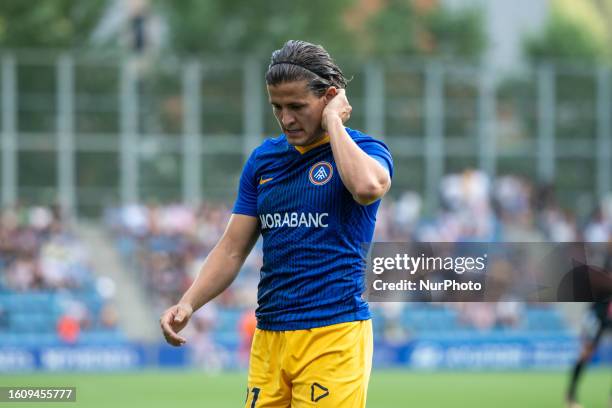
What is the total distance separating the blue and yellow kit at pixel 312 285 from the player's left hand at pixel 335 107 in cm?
12

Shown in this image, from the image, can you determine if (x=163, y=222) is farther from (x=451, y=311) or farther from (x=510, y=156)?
(x=510, y=156)

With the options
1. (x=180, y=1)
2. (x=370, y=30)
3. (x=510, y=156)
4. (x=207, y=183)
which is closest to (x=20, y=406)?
(x=207, y=183)

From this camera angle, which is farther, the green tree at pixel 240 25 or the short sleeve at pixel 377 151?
the green tree at pixel 240 25

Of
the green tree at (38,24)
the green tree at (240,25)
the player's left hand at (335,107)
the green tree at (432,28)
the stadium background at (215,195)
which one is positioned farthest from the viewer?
the green tree at (432,28)

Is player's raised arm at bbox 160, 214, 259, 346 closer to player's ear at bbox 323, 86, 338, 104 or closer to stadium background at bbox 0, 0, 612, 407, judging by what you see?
player's ear at bbox 323, 86, 338, 104

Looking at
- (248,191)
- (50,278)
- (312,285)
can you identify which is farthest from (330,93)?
(50,278)

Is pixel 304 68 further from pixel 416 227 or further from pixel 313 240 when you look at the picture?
pixel 416 227

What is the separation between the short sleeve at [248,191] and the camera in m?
5.11

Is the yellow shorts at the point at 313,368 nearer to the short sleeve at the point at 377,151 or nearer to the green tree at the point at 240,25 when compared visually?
the short sleeve at the point at 377,151

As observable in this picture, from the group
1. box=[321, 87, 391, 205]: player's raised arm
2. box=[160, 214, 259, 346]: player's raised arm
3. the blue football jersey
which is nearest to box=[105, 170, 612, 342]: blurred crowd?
box=[160, 214, 259, 346]: player's raised arm

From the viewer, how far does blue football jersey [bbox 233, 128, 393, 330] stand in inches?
191

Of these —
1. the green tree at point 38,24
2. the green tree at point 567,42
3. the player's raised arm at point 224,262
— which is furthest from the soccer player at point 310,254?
the green tree at point 567,42

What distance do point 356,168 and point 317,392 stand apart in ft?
2.87

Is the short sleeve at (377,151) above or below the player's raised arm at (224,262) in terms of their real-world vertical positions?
above
